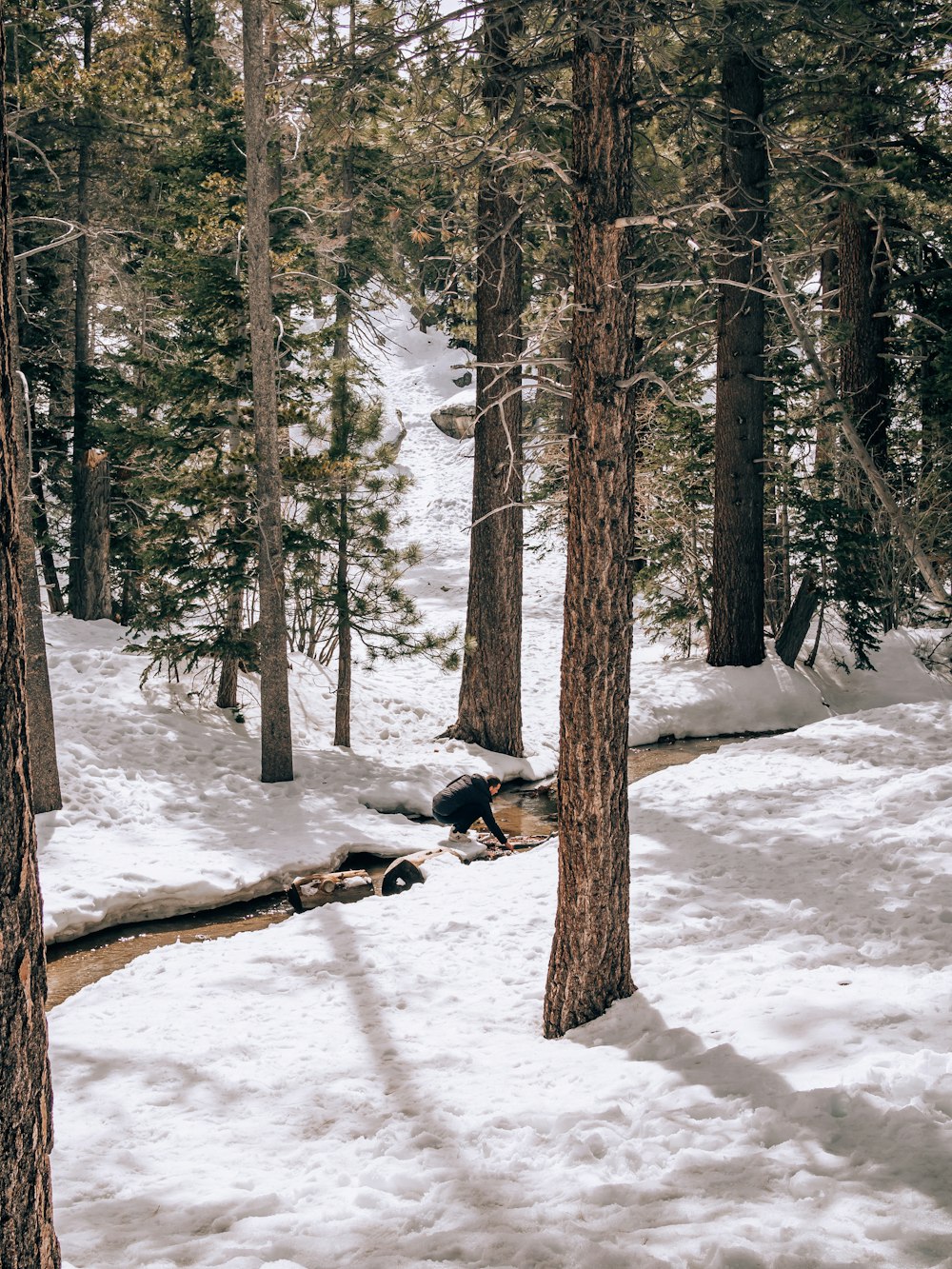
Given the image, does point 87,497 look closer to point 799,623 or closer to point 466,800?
point 466,800

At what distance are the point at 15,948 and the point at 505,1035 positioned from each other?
12.3 feet

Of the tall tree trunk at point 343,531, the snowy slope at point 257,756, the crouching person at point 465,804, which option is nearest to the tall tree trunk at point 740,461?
the snowy slope at point 257,756

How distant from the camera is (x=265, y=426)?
11.6 m

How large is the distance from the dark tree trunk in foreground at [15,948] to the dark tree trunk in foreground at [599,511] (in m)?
3.12

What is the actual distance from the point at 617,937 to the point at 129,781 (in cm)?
730

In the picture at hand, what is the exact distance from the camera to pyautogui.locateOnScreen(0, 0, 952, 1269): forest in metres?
3.65

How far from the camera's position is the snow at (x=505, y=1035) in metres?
3.39

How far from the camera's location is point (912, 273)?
1473 centimetres

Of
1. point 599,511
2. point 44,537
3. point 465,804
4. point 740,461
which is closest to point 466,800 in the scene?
point 465,804

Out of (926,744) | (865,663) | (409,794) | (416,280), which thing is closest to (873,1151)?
(926,744)

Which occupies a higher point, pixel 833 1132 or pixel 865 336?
pixel 865 336

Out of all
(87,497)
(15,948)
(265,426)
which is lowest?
(15,948)

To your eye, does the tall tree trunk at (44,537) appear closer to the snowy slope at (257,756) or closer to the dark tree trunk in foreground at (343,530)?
the snowy slope at (257,756)

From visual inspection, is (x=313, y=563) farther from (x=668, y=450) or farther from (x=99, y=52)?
(x=99, y=52)
